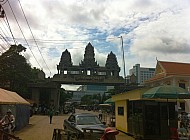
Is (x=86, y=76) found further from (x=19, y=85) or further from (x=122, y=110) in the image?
(x=122, y=110)

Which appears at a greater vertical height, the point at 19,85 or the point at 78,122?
the point at 19,85

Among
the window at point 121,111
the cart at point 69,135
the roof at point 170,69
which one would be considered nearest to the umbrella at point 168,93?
the cart at point 69,135

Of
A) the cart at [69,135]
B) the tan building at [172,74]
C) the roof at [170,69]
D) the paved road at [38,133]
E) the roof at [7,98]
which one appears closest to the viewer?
the cart at [69,135]

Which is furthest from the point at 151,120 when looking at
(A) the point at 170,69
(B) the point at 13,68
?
(B) the point at 13,68

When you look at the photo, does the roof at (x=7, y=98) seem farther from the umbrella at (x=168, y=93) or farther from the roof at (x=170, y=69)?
the roof at (x=170, y=69)

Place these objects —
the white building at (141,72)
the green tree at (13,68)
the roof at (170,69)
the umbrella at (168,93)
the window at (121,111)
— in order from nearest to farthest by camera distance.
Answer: the umbrella at (168,93), the window at (121,111), the roof at (170,69), the green tree at (13,68), the white building at (141,72)

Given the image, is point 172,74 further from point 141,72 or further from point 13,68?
point 141,72

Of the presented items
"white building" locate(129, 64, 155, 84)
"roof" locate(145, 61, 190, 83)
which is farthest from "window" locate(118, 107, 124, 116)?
"white building" locate(129, 64, 155, 84)

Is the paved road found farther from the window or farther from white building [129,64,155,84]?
white building [129,64,155,84]

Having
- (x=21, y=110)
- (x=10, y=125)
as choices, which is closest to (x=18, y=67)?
(x=21, y=110)

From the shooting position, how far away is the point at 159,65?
47.9 m

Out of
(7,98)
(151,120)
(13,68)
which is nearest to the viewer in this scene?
(151,120)

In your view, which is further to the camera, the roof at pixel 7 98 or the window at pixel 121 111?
the window at pixel 121 111

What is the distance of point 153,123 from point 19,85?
4021 cm
